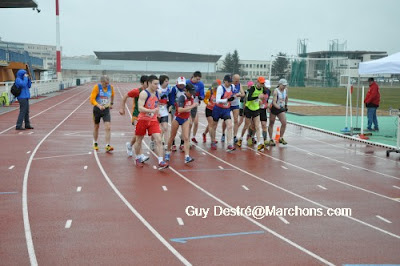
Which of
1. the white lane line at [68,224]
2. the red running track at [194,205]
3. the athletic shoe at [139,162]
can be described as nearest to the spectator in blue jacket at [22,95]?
the red running track at [194,205]

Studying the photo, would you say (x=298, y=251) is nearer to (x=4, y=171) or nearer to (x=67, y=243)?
(x=67, y=243)

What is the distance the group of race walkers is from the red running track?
400 millimetres

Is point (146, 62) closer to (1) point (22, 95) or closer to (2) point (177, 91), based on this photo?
(1) point (22, 95)

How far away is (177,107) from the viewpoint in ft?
37.5

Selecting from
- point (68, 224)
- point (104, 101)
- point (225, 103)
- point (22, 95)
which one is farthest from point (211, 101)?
point (68, 224)

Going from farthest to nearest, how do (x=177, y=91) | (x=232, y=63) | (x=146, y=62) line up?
(x=146, y=62) → (x=232, y=63) → (x=177, y=91)

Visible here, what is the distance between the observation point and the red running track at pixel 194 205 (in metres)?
5.69

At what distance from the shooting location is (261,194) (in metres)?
8.59

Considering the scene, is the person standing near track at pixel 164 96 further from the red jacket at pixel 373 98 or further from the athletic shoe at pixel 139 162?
the red jacket at pixel 373 98

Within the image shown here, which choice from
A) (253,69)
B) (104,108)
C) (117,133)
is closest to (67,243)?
(104,108)

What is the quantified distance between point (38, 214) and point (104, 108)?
5717mm

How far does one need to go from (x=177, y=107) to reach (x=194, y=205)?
13.3ft

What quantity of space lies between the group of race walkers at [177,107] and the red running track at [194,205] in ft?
1.31

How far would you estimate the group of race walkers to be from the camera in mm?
10664
